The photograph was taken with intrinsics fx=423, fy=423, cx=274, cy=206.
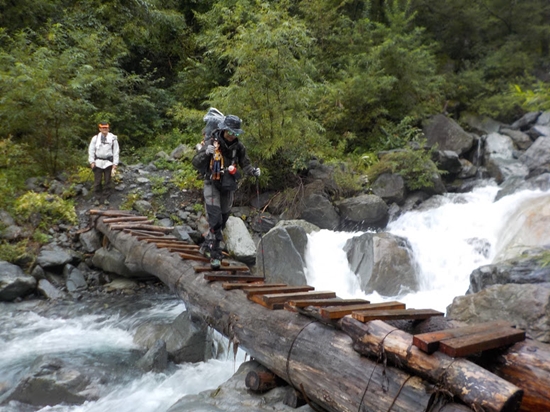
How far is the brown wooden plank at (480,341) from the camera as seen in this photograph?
2851 millimetres

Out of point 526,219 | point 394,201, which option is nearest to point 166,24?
point 394,201

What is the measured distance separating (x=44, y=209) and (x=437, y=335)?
31.8ft

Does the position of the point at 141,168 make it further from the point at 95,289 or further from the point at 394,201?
the point at 394,201

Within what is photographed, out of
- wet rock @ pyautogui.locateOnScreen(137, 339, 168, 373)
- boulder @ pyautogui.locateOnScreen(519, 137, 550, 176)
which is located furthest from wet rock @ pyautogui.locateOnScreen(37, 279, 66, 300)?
boulder @ pyautogui.locateOnScreen(519, 137, 550, 176)

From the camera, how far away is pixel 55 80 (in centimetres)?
1193

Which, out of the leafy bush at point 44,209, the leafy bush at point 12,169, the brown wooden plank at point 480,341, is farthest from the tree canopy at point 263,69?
the brown wooden plank at point 480,341

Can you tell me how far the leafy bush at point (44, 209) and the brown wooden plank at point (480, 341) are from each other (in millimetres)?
9525

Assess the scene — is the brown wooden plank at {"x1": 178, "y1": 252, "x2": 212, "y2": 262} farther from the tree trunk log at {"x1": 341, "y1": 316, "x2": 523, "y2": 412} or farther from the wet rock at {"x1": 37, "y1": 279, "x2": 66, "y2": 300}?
the tree trunk log at {"x1": 341, "y1": 316, "x2": 523, "y2": 412}

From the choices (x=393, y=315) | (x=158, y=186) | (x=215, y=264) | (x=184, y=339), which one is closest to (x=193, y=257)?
(x=215, y=264)

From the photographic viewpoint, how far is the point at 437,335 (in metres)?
3.06

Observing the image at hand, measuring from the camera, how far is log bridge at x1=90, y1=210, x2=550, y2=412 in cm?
277

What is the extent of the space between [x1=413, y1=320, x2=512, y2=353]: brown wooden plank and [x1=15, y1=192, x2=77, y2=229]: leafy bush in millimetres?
9335

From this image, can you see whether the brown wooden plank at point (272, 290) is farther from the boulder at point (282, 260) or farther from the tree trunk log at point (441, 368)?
the boulder at point (282, 260)

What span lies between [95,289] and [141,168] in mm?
4952
